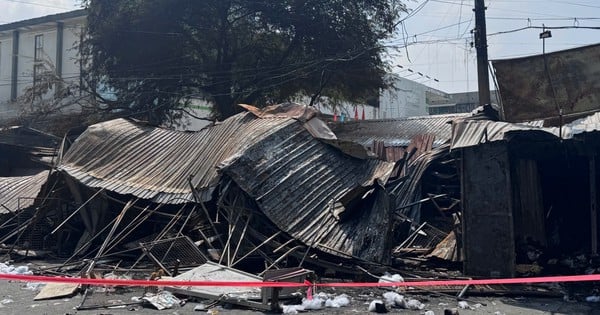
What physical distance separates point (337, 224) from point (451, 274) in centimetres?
214

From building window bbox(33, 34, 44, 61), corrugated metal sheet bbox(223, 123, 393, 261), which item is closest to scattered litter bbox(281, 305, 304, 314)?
corrugated metal sheet bbox(223, 123, 393, 261)

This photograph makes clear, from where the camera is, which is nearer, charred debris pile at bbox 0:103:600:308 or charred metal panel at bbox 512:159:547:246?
charred debris pile at bbox 0:103:600:308

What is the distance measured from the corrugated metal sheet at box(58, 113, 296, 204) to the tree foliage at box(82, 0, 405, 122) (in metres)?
9.46

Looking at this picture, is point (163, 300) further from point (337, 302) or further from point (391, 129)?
point (391, 129)

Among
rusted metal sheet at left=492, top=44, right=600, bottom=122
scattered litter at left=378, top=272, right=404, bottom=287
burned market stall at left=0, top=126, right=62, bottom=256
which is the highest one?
rusted metal sheet at left=492, top=44, right=600, bottom=122

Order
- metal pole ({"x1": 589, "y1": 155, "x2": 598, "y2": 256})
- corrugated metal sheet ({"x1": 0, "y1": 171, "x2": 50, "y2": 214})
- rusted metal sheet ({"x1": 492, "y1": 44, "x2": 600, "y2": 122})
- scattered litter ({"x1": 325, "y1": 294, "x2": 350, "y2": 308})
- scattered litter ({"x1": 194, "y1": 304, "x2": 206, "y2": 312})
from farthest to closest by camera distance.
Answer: corrugated metal sheet ({"x1": 0, "y1": 171, "x2": 50, "y2": 214}) < rusted metal sheet ({"x1": 492, "y1": 44, "x2": 600, "y2": 122}) < metal pole ({"x1": 589, "y1": 155, "x2": 598, "y2": 256}) < scattered litter ({"x1": 325, "y1": 294, "x2": 350, "y2": 308}) < scattered litter ({"x1": 194, "y1": 304, "x2": 206, "y2": 312})

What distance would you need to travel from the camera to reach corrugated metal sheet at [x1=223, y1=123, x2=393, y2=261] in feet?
34.0

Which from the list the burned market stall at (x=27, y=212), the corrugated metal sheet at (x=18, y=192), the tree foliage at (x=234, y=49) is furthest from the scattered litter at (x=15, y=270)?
the tree foliage at (x=234, y=49)

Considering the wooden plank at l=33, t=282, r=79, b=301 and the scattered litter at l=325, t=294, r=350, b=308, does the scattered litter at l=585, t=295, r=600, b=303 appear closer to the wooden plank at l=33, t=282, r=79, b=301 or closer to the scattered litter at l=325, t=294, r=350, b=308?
the scattered litter at l=325, t=294, r=350, b=308

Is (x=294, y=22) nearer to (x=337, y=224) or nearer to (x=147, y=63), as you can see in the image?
(x=147, y=63)

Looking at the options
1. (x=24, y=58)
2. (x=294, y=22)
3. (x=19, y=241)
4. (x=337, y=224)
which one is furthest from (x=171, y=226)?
(x=24, y=58)

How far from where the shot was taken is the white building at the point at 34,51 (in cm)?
3438

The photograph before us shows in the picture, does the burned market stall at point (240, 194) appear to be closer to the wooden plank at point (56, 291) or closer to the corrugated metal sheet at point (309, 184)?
the corrugated metal sheet at point (309, 184)

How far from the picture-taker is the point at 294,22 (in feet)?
80.4
